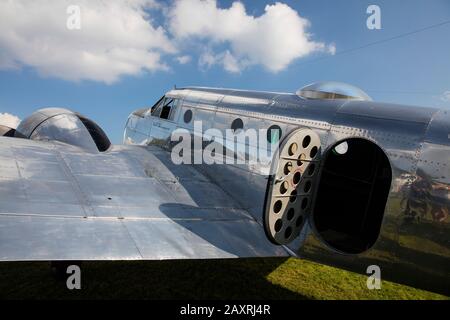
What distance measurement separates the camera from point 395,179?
13.6 ft

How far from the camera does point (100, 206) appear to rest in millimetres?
4727

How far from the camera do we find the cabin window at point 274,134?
227 inches

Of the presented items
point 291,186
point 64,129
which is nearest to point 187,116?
point 64,129

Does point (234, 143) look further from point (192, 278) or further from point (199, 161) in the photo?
point (192, 278)

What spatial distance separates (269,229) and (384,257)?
141 centimetres

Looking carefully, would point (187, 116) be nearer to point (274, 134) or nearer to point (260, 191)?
point (274, 134)

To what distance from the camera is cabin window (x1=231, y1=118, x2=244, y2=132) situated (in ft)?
21.7

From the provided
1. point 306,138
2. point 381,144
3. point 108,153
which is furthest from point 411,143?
point 108,153

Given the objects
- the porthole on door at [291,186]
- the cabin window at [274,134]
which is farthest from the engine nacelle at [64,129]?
the porthole on door at [291,186]

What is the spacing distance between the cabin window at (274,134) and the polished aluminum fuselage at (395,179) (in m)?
0.07

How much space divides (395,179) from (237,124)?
3263 mm

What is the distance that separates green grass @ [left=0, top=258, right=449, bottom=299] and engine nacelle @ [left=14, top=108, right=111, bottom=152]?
251cm

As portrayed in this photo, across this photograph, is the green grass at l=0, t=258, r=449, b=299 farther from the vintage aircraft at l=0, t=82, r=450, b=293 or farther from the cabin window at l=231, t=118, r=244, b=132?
the cabin window at l=231, t=118, r=244, b=132

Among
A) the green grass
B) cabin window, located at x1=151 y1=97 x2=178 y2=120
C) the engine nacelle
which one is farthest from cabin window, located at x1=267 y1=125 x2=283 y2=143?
cabin window, located at x1=151 y1=97 x2=178 y2=120
